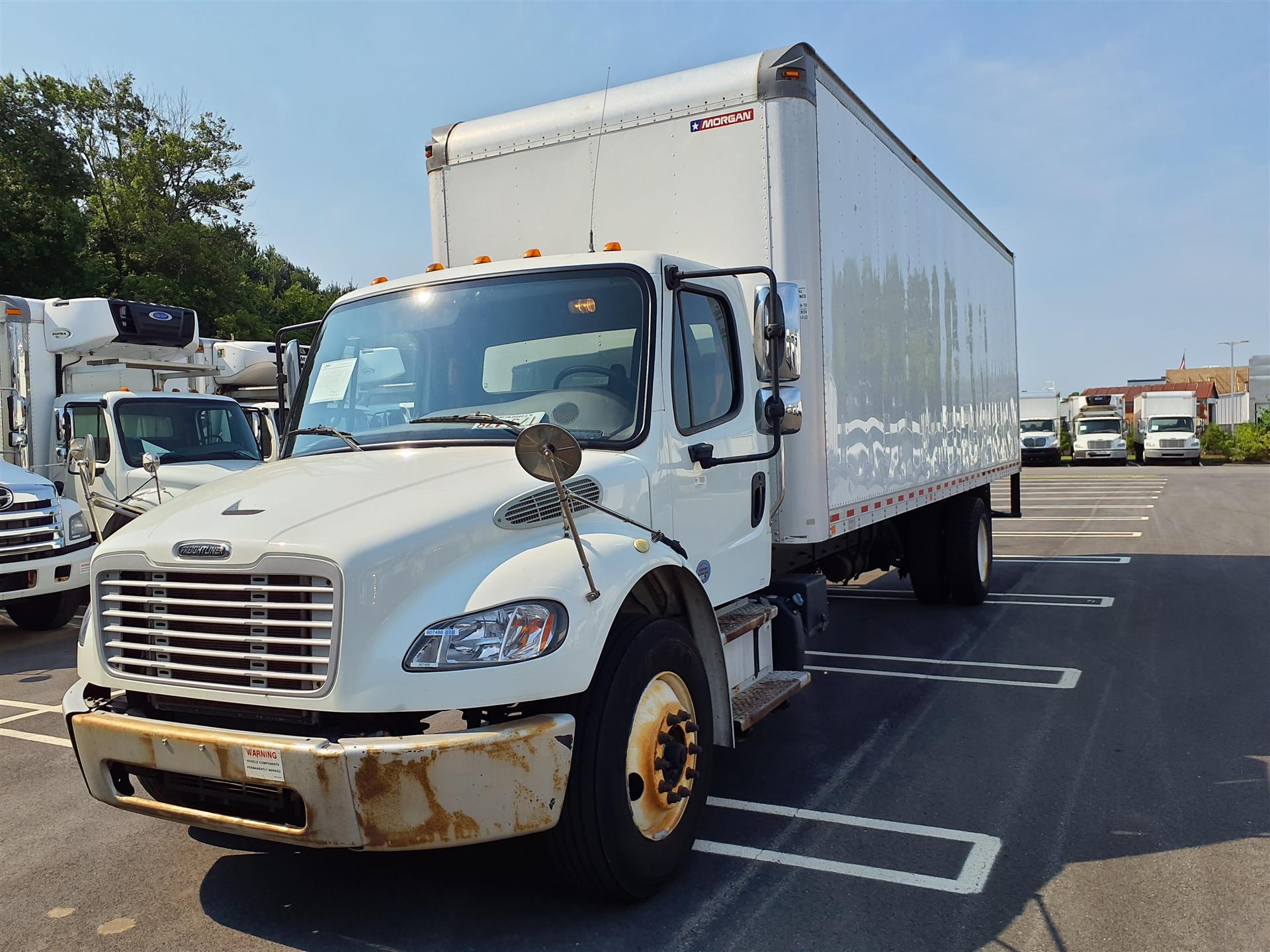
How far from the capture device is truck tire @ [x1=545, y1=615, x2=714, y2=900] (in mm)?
3498

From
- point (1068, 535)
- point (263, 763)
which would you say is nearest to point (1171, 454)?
point (1068, 535)

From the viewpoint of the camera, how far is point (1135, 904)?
149 inches

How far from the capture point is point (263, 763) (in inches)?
127

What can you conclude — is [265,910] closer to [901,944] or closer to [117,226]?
[901,944]

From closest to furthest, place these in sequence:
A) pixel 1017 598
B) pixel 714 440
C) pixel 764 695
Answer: pixel 714 440 < pixel 764 695 < pixel 1017 598

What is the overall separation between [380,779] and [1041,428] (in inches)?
1713

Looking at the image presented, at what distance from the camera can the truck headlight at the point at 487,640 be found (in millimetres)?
3256

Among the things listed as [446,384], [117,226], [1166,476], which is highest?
[117,226]

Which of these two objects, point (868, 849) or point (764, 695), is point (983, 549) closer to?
point (764, 695)

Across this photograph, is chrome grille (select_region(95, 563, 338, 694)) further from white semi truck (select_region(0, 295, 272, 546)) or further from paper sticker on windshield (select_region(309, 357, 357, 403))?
white semi truck (select_region(0, 295, 272, 546))

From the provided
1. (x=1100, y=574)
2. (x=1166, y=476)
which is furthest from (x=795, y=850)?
(x=1166, y=476)

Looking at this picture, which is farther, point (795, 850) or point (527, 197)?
point (527, 197)

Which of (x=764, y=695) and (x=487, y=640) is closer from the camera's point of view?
(x=487, y=640)

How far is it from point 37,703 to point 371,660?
5.41 meters
